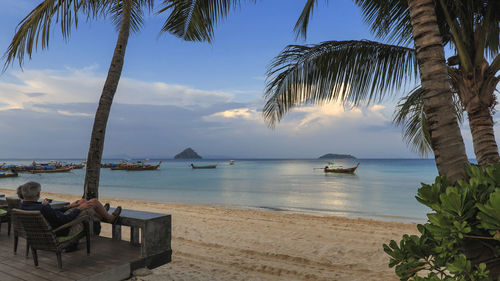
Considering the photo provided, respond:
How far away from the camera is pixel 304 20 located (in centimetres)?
556

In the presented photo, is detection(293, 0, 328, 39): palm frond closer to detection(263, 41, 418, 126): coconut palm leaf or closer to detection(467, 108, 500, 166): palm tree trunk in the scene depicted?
detection(263, 41, 418, 126): coconut palm leaf

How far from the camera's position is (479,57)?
366 centimetres

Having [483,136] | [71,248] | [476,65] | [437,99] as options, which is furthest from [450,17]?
[71,248]

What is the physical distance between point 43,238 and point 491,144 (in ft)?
18.4

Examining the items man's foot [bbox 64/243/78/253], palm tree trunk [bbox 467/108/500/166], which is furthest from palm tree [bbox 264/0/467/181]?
man's foot [bbox 64/243/78/253]

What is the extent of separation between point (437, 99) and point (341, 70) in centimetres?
301

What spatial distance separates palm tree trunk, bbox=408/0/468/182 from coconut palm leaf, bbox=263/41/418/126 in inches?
101

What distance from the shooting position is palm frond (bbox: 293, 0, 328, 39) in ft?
17.2

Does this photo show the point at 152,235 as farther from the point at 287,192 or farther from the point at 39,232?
the point at 287,192

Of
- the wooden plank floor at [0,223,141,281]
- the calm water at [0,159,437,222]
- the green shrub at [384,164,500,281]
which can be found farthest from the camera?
the calm water at [0,159,437,222]

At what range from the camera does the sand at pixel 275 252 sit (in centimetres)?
493

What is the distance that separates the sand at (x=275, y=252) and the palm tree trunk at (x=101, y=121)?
6.25ft

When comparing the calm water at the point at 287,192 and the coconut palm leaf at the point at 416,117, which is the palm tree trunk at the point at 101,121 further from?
the calm water at the point at 287,192

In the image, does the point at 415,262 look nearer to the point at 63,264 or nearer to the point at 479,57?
the point at 479,57
